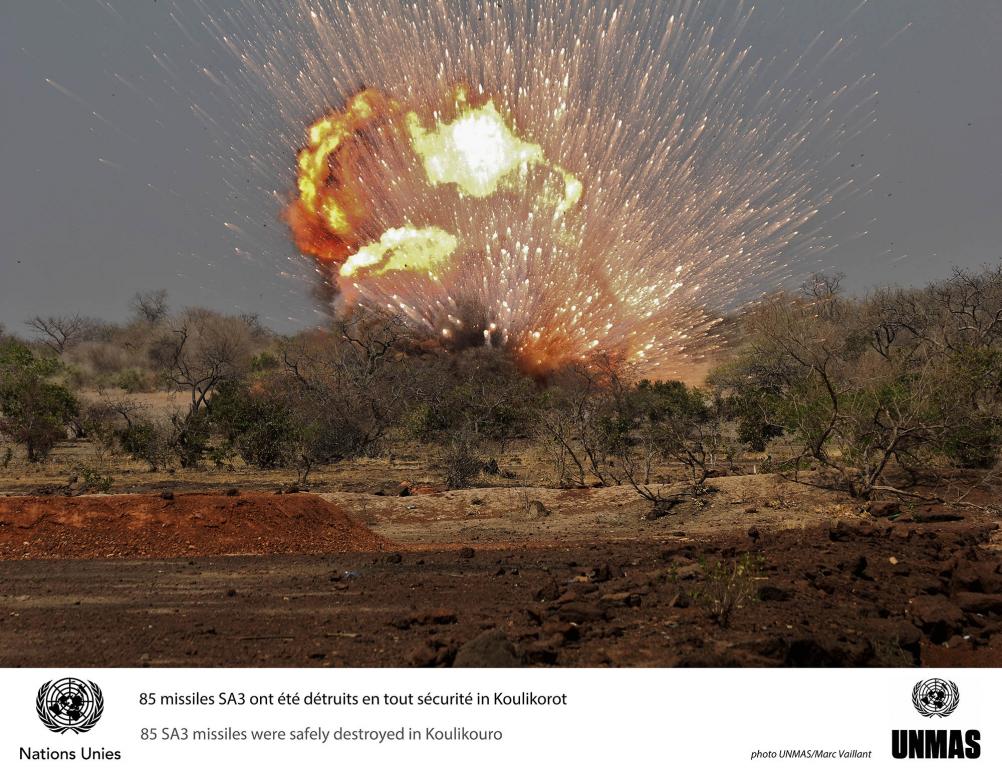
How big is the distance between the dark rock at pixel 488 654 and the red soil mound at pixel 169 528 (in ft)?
27.3

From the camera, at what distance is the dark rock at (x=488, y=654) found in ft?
18.0

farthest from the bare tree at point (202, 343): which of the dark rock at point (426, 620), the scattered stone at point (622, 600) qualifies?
the scattered stone at point (622, 600)

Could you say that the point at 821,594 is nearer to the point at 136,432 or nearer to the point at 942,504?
the point at 942,504

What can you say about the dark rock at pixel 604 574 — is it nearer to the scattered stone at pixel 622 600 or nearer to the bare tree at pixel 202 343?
the scattered stone at pixel 622 600

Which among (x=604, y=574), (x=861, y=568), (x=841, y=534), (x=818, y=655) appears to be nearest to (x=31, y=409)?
(x=604, y=574)

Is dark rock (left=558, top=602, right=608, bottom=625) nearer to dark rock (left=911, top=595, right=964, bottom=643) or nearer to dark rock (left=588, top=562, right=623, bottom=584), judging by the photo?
dark rock (left=588, top=562, right=623, bottom=584)

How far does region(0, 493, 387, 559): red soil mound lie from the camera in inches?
513

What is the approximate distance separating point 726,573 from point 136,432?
2232cm

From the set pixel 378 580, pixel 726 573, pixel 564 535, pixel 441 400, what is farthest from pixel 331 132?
pixel 726 573

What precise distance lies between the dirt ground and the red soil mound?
0.03 m

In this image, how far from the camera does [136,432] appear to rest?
83.3 ft
